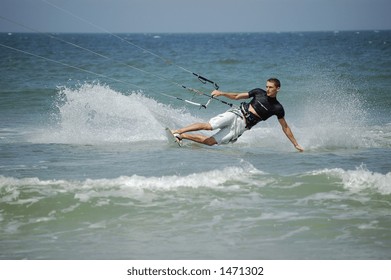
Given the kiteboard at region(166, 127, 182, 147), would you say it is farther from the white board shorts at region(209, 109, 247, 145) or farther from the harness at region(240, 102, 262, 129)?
the harness at region(240, 102, 262, 129)

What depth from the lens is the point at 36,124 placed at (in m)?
15.8

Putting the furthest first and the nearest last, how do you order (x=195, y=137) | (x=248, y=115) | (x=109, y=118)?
(x=109, y=118) < (x=195, y=137) < (x=248, y=115)

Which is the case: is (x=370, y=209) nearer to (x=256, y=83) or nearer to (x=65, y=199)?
(x=65, y=199)

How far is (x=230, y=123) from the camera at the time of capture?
10.9 m

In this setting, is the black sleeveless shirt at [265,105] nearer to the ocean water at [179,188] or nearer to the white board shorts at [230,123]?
the white board shorts at [230,123]

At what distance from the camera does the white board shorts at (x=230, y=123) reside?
10.8 meters

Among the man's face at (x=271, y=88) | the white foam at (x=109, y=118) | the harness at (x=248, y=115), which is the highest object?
the white foam at (x=109, y=118)

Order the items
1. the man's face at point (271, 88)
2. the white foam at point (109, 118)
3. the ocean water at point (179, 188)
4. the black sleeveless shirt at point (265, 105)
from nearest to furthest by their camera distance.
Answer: the ocean water at point (179, 188), the man's face at point (271, 88), the black sleeveless shirt at point (265, 105), the white foam at point (109, 118)

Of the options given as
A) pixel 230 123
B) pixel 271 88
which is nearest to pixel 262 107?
pixel 271 88

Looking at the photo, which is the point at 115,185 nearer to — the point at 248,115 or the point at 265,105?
the point at 248,115

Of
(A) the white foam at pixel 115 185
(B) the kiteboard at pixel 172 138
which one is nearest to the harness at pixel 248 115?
(B) the kiteboard at pixel 172 138

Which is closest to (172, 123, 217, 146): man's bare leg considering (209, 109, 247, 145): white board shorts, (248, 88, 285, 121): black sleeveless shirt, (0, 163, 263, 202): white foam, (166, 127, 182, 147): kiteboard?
(166, 127, 182, 147): kiteboard

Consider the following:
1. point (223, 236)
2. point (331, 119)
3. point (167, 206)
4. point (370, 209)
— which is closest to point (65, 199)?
point (167, 206)

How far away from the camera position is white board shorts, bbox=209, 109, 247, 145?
10844 mm
